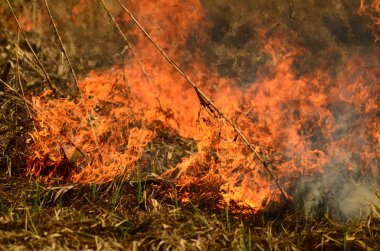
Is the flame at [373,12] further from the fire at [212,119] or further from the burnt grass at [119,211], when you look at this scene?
the burnt grass at [119,211]

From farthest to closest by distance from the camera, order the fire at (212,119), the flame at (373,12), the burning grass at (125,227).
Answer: the flame at (373,12), the fire at (212,119), the burning grass at (125,227)

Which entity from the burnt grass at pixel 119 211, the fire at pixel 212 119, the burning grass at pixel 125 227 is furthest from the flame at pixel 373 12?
the burning grass at pixel 125 227

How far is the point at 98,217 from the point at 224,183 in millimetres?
1471

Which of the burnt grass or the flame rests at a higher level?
the flame

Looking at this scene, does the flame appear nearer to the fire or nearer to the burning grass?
the fire

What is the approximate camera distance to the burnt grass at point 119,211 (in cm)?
221

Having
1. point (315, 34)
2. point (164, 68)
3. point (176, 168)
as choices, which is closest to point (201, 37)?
point (164, 68)

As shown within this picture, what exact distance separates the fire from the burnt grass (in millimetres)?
173

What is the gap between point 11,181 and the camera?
10.7 feet

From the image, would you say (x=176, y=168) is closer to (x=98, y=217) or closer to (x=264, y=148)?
(x=264, y=148)

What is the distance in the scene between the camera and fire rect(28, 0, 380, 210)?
3.73 meters

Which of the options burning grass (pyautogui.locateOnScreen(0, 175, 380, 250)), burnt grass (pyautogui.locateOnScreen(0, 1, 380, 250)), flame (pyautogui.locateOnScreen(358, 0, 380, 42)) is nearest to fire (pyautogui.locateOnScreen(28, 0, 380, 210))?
flame (pyautogui.locateOnScreen(358, 0, 380, 42))

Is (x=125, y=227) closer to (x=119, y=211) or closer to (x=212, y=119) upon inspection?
(x=119, y=211)

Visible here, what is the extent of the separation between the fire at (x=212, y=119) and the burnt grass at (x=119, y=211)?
0.17m
